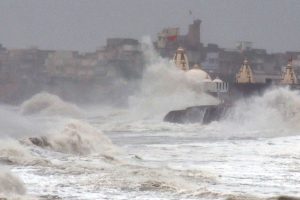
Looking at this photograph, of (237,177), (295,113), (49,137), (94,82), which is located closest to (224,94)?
(295,113)

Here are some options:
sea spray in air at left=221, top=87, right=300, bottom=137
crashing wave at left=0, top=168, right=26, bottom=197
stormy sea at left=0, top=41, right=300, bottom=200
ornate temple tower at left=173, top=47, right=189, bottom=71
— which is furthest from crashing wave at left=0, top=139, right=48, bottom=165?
ornate temple tower at left=173, top=47, right=189, bottom=71

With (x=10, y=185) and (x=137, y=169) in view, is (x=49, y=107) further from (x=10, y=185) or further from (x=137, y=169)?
(x=10, y=185)

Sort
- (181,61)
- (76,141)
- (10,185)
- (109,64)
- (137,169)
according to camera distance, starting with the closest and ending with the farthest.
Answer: (10,185) < (137,169) < (76,141) < (181,61) < (109,64)

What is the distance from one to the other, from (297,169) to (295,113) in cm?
2445

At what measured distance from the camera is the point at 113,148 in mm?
20781

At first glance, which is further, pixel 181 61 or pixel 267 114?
pixel 181 61

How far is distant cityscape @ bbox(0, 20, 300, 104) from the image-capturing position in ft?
297

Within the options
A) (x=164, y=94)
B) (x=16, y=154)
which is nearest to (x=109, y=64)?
(x=164, y=94)

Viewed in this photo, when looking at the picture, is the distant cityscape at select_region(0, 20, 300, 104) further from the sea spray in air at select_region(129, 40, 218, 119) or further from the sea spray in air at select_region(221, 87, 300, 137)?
the sea spray in air at select_region(221, 87, 300, 137)

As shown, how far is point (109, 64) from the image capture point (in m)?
99.1

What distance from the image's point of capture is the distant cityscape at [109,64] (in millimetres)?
90500

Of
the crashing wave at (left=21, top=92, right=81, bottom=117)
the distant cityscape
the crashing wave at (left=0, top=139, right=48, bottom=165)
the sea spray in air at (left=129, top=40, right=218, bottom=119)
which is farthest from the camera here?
the distant cityscape

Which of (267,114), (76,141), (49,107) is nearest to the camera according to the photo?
(76,141)

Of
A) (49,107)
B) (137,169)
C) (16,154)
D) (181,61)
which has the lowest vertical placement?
(49,107)
